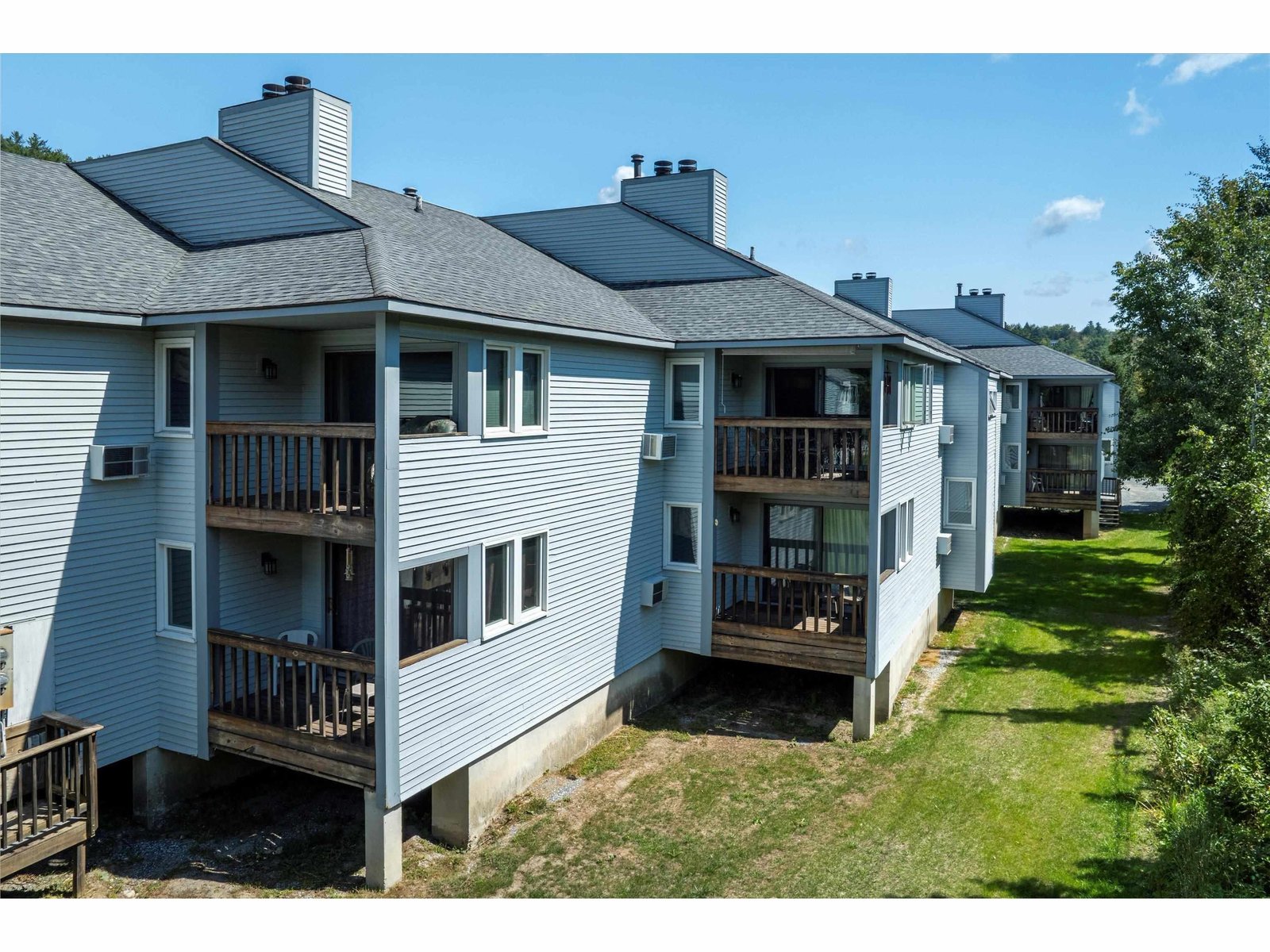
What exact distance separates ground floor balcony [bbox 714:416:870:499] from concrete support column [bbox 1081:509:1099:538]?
66.9ft

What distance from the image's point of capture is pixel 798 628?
14.0 m

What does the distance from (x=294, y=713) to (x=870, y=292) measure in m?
23.3

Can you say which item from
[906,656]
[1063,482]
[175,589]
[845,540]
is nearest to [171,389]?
[175,589]

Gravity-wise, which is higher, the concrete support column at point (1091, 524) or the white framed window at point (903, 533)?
the white framed window at point (903, 533)

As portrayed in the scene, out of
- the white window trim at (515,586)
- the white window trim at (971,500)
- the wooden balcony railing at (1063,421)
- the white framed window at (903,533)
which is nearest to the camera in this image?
the white window trim at (515,586)

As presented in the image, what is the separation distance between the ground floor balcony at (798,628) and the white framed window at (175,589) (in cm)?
762

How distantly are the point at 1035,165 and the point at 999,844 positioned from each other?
12.5 m

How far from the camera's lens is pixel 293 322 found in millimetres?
9906

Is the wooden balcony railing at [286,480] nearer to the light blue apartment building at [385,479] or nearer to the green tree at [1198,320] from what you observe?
the light blue apartment building at [385,479]

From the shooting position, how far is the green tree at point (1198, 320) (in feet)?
67.1

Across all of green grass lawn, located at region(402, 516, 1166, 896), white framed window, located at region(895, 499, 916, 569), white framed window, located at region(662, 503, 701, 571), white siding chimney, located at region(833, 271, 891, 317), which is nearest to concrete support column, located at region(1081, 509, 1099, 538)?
white siding chimney, located at region(833, 271, 891, 317)

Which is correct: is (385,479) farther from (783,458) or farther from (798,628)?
(798,628)

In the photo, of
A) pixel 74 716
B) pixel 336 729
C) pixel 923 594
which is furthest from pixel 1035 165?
pixel 74 716

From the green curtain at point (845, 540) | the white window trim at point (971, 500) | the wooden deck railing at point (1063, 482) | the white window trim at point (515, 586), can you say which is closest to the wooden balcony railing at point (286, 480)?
the white window trim at point (515, 586)
